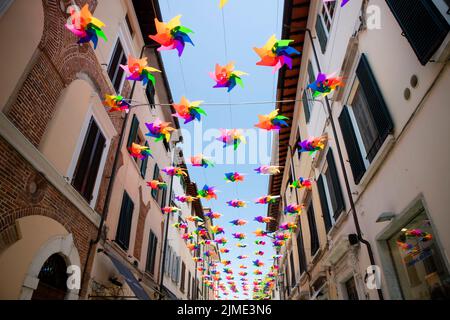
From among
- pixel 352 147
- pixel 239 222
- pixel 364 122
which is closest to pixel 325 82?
pixel 364 122

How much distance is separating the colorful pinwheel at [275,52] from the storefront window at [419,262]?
395 cm

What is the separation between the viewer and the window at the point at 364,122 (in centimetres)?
579

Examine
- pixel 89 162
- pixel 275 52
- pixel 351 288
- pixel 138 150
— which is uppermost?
pixel 138 150

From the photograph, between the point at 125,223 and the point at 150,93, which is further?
the point at 150,93

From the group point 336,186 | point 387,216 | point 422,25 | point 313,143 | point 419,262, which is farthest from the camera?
point 313,143

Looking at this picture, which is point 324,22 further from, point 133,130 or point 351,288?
point 351,288

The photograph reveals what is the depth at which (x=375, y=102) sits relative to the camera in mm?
5941

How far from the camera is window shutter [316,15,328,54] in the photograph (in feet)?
31.7

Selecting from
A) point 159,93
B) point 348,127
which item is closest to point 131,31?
point 159,93

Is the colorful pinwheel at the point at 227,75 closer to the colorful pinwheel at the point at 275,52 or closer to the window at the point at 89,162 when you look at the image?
the colorful pinwheel at the point at 275,52

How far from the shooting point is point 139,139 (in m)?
13.2

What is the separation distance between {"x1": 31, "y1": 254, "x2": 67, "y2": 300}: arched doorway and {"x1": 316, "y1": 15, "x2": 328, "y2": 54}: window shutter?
954 cm

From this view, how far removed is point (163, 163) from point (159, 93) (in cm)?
390

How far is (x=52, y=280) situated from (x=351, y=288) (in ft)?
26.0
